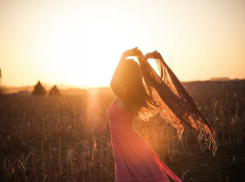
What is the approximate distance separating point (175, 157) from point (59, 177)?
301 cm

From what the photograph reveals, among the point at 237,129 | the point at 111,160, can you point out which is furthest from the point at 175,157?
the point at 237,129

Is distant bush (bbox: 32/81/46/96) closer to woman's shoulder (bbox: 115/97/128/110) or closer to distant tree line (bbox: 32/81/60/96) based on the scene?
distant tree line (bbox: 32/81/60/96)

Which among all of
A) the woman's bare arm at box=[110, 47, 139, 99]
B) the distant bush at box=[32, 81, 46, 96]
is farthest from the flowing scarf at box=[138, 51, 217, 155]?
the distant bush at box=[32, 81, 46, 96]

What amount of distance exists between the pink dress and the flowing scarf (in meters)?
0.26

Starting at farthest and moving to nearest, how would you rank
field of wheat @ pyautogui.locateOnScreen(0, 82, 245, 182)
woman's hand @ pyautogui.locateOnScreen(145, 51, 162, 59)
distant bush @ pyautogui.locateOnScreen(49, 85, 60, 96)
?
distant bush @ pyautogui.locateOnScreen(49, 85, 60, 96) → field of wheat @ pyautogui.locateOnScreen(0, 82, 245, 182) → woman's hand @ pyautogui.locateOnScreen(145, 51, 162, 59)

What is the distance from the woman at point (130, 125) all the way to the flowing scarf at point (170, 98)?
122 mm

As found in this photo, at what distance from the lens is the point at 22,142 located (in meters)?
8.09

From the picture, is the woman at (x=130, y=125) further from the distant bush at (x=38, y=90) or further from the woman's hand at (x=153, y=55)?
the distant bush at (x=38, y=90)

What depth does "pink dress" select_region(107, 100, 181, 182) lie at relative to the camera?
117 inches

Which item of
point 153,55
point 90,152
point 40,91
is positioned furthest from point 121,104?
point 40,91

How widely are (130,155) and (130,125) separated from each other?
36cm

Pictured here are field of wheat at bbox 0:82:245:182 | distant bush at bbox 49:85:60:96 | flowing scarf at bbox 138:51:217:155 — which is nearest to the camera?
flowing scarf at bbox 138:51:217:155

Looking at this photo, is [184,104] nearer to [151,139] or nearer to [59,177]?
[59,177]

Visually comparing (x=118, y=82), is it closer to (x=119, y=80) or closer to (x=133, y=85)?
(x=119, y=80)
